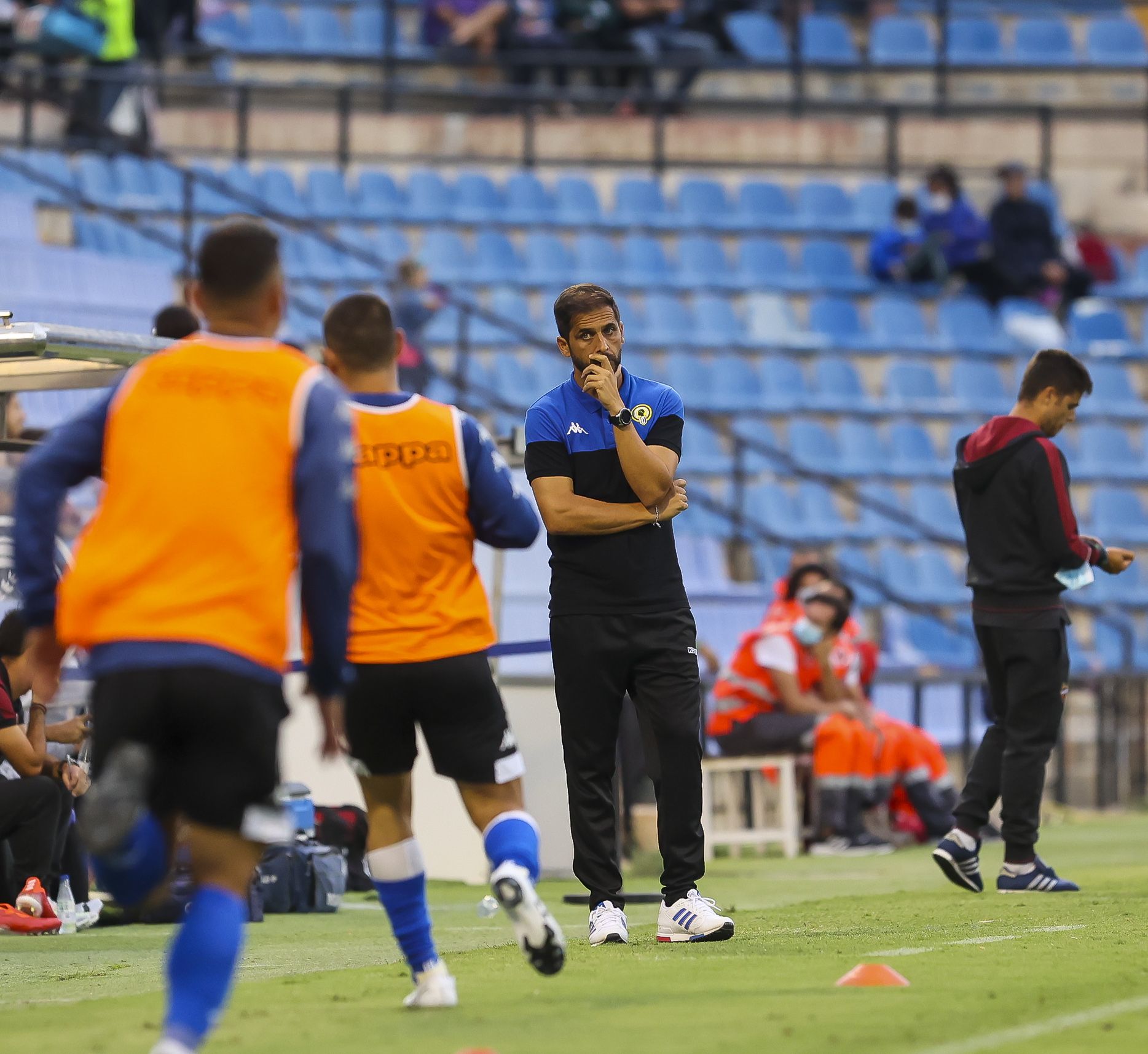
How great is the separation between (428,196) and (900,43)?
581cm

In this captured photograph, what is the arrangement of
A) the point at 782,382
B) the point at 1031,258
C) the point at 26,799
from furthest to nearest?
1. the point at 1031,258
2. the point at 782,382
3. the point at 26,799

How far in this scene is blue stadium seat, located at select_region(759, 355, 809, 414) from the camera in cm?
1877

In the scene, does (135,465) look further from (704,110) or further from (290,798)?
(704,110)

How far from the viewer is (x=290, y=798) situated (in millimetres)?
9445

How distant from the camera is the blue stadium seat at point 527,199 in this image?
2025 centimetres

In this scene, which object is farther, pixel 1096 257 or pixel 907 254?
pixel 1096 257

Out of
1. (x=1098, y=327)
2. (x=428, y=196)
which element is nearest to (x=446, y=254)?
(x=428, y=196)

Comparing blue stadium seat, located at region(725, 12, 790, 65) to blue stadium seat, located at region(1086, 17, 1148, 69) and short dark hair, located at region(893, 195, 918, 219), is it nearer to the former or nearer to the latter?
blue stadium seat, located at region(1086, 17, 1148, 69)

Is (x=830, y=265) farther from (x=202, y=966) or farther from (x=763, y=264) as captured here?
(x=202, y=966)

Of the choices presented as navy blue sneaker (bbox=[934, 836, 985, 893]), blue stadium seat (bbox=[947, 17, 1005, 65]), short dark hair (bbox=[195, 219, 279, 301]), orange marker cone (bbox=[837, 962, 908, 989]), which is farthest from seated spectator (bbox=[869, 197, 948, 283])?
short dark hair (bbox=[195, 219, 279, 301])

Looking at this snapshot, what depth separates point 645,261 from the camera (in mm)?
19891

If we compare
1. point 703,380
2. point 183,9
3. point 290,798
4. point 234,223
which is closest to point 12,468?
point 290,798

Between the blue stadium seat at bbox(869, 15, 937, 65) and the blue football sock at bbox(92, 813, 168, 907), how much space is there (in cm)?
1971

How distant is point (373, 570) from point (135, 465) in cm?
106
